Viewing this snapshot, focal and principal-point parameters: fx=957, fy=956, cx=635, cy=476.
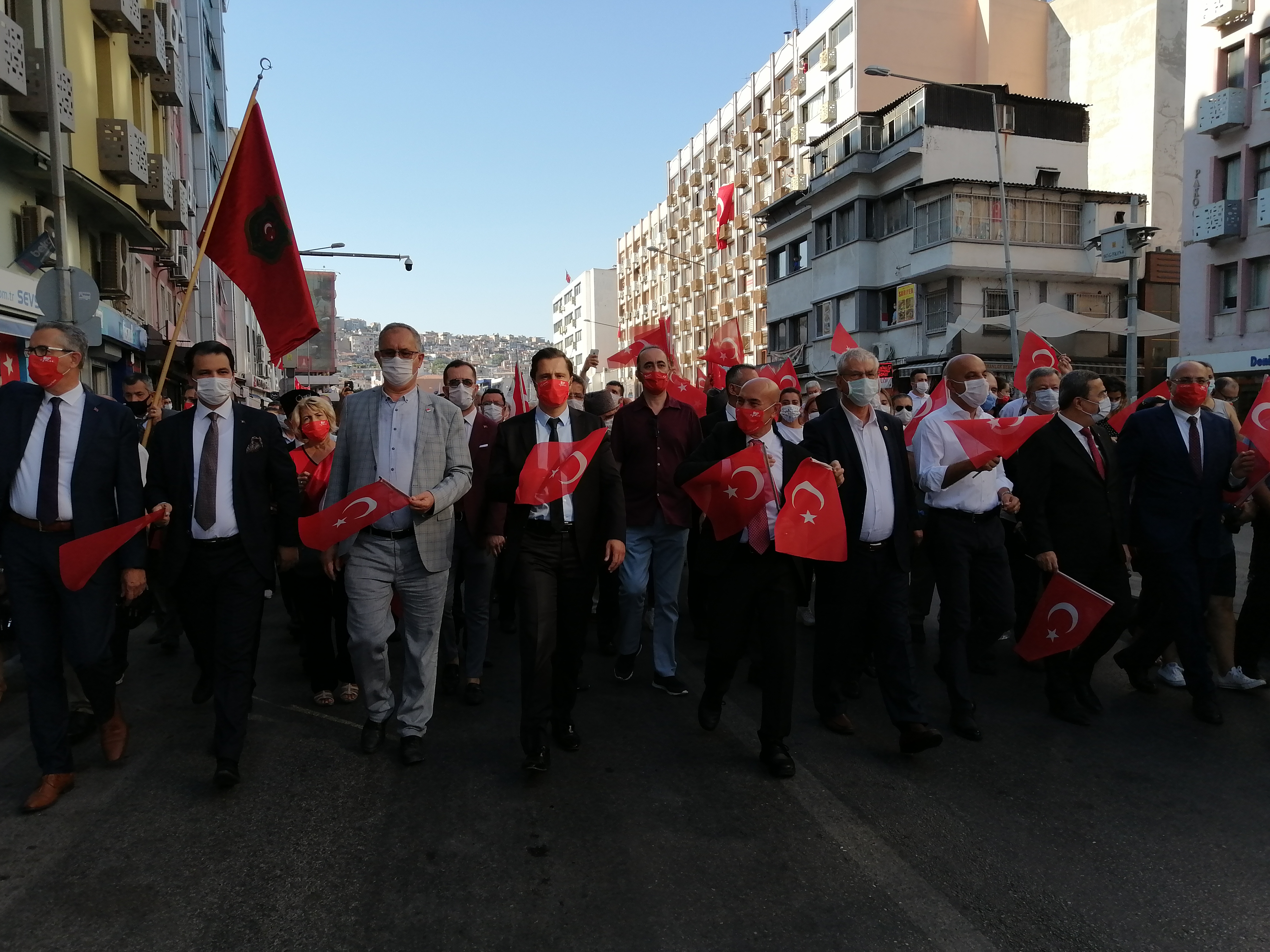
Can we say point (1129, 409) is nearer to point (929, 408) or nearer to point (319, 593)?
point (929, 408)

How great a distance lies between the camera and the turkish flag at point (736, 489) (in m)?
4.64

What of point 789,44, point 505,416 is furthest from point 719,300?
point 505,416

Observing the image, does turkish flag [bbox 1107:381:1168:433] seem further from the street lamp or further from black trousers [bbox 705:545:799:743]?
the street lamp

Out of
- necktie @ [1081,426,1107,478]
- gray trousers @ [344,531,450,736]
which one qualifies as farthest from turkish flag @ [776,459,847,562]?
necktie @ [1081,426,1107,478]

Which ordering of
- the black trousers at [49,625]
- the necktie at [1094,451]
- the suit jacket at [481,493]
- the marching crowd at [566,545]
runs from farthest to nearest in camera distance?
the necktie at [1094,451]
the suit jacket at [481,493]
the marching crowd at [566,545]
the black trousers at [49,625]

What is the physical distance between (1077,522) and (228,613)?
4.65 m

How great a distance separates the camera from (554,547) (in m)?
4.80

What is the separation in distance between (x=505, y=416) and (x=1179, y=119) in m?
42.1

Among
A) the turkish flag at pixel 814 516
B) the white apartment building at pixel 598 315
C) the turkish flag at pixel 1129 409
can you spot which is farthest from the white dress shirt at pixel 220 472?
the white apartment building at pixel 598 315

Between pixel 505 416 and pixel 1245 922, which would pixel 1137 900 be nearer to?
pixel 1245 922

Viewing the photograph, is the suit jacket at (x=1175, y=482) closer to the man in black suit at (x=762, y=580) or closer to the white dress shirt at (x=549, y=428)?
the man in black suit at (x=762, y=580)

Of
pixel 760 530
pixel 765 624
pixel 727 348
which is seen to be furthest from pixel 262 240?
pixel 727 348

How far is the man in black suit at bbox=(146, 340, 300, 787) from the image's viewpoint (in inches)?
180

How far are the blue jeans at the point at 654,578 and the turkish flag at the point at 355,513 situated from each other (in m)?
2.01
